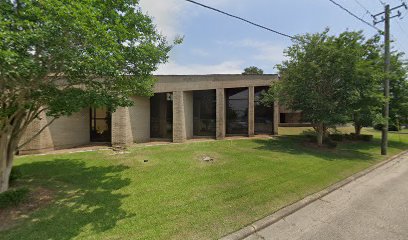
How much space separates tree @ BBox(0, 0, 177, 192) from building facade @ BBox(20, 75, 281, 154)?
8092mm

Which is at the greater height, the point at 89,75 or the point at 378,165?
the point at 89,75

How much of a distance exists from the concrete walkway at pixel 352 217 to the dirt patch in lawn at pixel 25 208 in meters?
5.14

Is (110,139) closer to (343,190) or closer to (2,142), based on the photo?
(2,142)

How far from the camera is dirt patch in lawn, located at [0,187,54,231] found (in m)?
4.84

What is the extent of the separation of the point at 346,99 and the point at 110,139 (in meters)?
16.3

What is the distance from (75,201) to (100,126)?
11.5 metres

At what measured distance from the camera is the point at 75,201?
5969 mm

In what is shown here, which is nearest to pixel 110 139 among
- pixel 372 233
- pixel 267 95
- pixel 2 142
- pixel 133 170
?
pixel 133 170

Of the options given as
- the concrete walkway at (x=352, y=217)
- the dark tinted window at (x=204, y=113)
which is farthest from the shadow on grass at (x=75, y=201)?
the dark tinted window at (x=204, y=113)

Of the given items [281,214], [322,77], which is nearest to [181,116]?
[322,77]

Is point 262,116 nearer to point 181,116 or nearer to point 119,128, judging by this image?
point 181,116

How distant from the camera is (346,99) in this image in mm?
13984

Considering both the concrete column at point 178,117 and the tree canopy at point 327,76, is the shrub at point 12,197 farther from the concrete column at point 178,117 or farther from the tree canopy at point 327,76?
the tree canopy at point 327,76

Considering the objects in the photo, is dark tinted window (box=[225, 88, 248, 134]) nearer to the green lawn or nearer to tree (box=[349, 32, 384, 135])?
the green lawn
